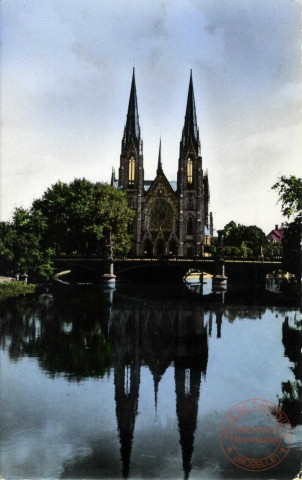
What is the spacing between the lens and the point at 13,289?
116 ft

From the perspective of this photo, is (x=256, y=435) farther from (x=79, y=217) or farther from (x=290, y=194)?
(x=79, y=217)

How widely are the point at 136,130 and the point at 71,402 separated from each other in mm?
80591

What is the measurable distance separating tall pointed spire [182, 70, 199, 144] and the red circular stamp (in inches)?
3074

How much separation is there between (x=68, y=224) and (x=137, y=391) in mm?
39098

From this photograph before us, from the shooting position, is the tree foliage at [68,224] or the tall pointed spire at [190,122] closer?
the tree foliage at [68,224]

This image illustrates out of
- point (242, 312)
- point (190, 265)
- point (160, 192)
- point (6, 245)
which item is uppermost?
point (160, 192)

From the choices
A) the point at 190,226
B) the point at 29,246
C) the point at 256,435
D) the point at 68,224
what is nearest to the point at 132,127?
the point at 190,226

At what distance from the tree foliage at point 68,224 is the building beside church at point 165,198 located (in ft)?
90.2

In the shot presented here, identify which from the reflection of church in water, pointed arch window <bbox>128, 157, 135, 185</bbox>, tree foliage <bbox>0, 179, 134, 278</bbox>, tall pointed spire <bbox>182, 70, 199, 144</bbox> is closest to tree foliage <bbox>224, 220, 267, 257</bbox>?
tall pointed spire <bbox>182, 70, 199, 144</bbox>

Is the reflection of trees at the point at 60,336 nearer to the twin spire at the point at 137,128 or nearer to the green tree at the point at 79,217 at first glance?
the green tree at the point at 79,217

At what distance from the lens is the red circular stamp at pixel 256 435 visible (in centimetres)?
1036

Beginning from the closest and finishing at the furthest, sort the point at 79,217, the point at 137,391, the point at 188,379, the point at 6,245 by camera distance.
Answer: the point at 137,391, the point at 188,379, the point at 6,245, the point at 79,217

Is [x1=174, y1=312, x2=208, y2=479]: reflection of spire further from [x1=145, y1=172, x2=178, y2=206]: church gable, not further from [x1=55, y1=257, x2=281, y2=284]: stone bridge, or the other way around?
[x1=145, y1=172, x2=178, y2=206]: church gable

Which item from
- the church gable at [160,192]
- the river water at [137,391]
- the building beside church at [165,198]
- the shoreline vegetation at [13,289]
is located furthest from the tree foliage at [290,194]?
the church gable at [160,192]
